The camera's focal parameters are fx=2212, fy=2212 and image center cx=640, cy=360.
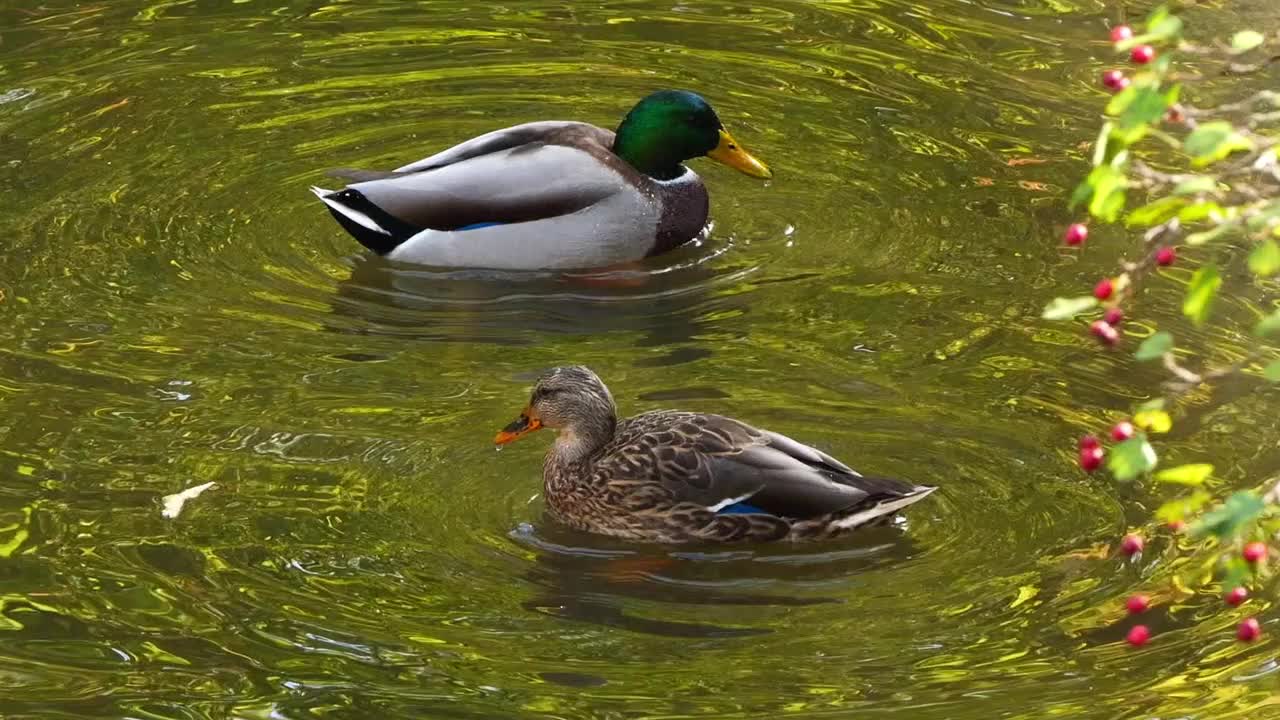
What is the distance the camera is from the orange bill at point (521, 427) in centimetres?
792

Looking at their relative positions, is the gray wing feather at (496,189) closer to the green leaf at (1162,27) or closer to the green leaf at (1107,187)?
the green leaf at (1107,187)

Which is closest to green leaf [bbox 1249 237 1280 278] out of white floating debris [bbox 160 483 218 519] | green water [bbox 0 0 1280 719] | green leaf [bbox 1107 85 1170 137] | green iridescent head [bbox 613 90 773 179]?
green leaf [bbox 1107 85 1170 137]

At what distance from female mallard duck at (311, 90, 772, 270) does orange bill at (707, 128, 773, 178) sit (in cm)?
20

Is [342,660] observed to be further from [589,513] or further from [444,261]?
[444,261]

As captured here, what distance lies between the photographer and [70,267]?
991 cm

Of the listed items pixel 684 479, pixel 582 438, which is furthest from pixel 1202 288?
pixel 582 438

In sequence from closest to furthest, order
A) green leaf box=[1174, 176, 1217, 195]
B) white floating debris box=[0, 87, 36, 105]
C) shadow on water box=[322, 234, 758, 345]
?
green leaf box=[1174, 176, 1217, 195], shadow on water box=[322, 234, 758, 345], white floating debris box=[0, 87, 36, 105]

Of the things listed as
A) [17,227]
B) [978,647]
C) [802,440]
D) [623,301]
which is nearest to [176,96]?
[17,227]

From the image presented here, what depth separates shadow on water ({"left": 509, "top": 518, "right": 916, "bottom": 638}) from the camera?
7.01 meters

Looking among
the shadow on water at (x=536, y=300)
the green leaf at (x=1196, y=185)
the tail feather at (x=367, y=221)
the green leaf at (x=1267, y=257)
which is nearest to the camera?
the green leaf at (x=1196, y=185)

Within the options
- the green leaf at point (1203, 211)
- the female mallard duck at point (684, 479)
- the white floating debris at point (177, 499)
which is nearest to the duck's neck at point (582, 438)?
the female mallard duck at point (684, 479)

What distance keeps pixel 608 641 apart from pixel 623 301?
3380 millimetres

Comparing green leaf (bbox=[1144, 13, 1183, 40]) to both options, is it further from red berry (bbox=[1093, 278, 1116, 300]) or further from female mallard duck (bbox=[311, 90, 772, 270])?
female mallard duck (bbox=[311, 90, 772, 270])

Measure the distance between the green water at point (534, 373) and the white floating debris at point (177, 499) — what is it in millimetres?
58
